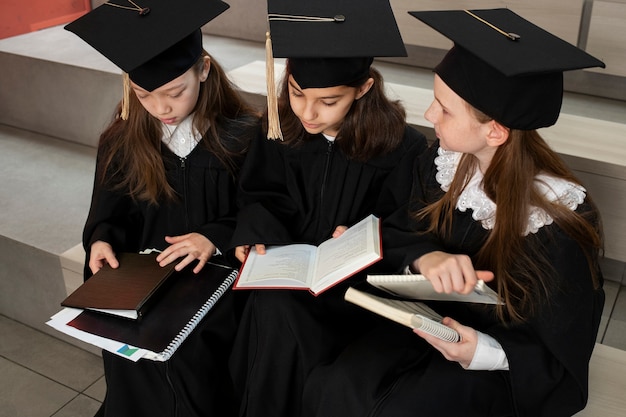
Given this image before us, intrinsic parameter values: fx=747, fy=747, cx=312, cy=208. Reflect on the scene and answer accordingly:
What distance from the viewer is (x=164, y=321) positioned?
1862mm

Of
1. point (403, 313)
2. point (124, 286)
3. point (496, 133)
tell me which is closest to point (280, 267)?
point (124, 286)

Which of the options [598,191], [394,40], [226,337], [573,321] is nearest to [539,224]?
[573,321]

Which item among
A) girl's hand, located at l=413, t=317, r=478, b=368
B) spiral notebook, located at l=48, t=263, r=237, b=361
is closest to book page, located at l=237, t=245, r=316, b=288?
spiral notebook, located at l=48, t=263, r=237, b=361

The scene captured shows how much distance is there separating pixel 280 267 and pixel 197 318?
244mm

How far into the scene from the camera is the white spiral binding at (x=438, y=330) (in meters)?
1.46

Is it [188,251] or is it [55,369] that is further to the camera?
[55,369]

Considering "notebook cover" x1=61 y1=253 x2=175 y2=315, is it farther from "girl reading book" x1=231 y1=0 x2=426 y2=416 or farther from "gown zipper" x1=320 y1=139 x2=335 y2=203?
"gown zipper" x1=320 y1=139 x2=335 y2=203

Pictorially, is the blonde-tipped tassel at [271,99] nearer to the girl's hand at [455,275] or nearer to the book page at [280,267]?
the book page at [280,267]

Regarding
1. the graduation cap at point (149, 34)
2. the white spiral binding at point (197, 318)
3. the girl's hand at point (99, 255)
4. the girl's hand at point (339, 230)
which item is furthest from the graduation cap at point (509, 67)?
the girl's hand at point (99, 255)

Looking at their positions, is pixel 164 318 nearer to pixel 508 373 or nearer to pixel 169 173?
pixel 169 173

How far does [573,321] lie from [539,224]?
228 mm

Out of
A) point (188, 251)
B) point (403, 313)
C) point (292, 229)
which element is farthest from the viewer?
point (292, 229)

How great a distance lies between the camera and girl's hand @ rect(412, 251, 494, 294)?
5.13 ft

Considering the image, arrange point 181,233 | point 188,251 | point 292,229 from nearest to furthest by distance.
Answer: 1. point 188,251
2. point 292,229
3. point 181,233
